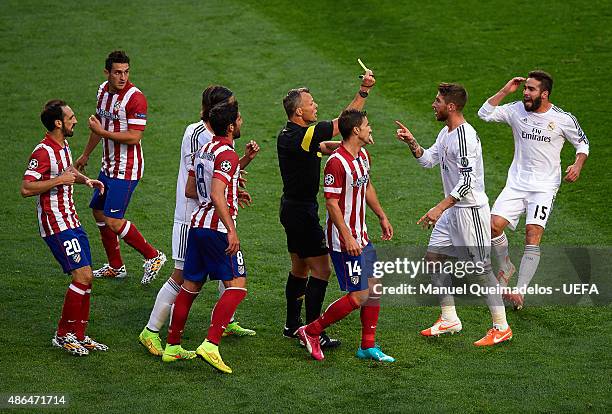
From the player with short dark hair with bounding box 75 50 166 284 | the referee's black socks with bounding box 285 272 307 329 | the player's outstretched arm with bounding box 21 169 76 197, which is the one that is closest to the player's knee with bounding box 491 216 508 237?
the referee's black socks with bounding box 285 272 307 329

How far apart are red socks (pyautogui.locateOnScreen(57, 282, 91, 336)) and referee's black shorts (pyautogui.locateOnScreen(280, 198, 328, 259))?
1656 millimetres

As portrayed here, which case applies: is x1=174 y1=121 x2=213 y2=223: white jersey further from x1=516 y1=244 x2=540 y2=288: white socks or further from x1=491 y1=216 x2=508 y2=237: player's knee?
x1=516 y1=244 x2=540 y2=288: white socks

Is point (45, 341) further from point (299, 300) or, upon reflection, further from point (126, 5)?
point (126, 5)

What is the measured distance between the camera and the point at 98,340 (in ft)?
26.9

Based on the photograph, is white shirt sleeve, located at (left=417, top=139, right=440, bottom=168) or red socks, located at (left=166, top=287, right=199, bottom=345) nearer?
red socks, located at (left=166, top=287, right=199, bottom=345)

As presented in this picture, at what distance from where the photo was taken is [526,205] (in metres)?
9.15

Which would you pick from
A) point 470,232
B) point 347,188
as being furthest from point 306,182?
point 470,232

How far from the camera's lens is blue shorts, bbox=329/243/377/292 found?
7656mm

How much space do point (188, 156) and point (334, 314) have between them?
1.69 m

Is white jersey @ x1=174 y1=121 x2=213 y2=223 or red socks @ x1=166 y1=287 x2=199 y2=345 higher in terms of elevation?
white jersey @ x1=174 y1=121 x2=213 y2=223

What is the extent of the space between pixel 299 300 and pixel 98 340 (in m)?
1.64

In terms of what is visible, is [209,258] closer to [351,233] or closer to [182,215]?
[182,215]

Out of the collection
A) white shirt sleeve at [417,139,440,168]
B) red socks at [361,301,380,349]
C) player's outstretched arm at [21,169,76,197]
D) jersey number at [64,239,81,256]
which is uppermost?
white shirt sleeve at [417,139,440,168]

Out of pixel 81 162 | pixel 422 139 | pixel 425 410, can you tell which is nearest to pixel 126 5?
pixel 422 139
